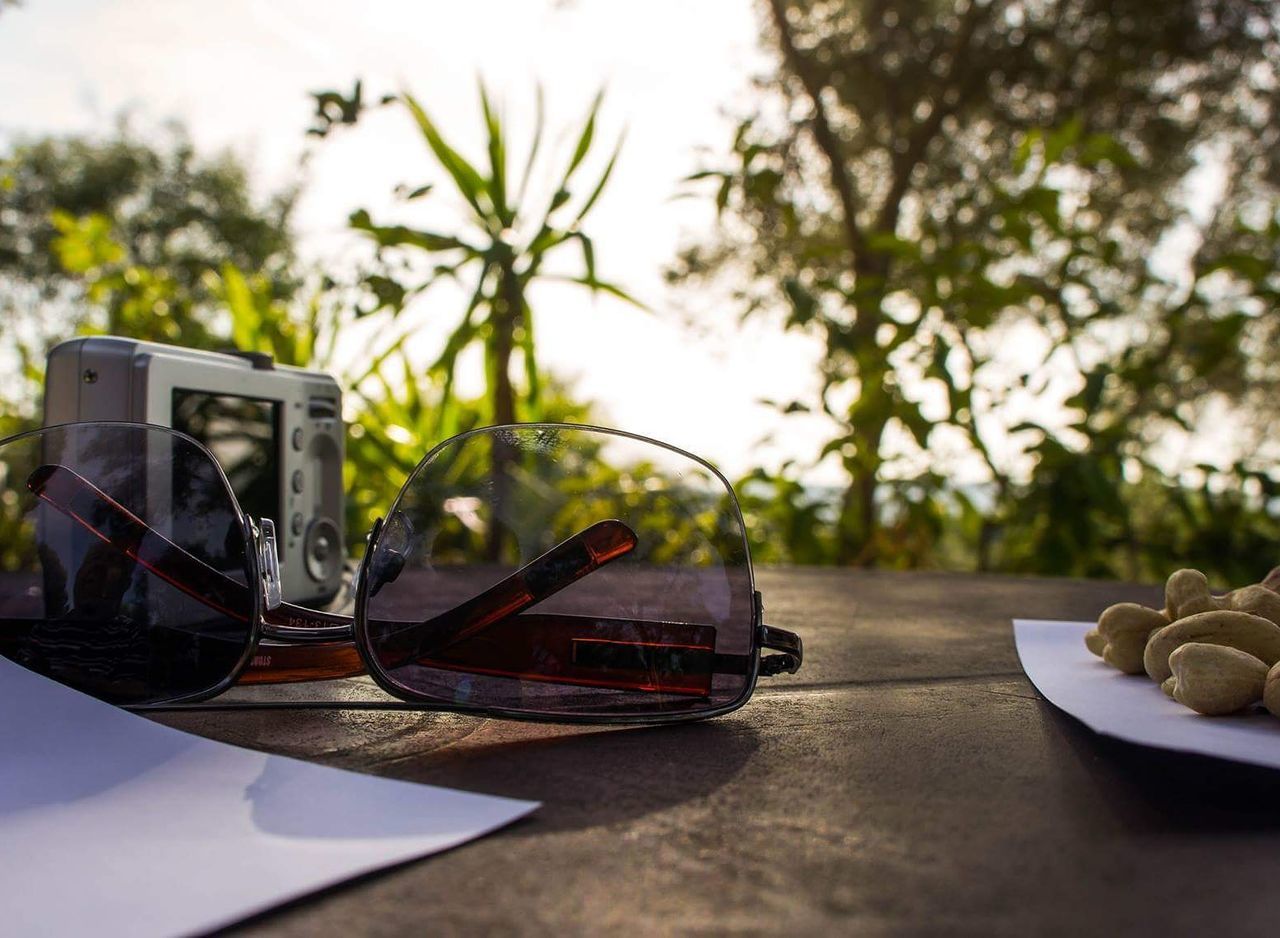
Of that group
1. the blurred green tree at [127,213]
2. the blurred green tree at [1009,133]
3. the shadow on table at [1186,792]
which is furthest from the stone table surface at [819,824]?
the blurred green tree at [127,213]

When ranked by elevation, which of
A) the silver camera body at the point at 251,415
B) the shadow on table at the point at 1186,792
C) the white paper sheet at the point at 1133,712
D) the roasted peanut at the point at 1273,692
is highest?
the silver camera body at the point at 251,415

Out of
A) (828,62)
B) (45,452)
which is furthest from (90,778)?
(828,62)

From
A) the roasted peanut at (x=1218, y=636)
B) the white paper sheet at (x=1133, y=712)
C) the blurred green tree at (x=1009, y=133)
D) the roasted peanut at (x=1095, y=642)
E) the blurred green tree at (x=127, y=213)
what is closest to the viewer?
the white paper sheet at (x=1133, y=712)

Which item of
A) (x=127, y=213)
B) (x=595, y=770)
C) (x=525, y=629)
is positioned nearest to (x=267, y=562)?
(x=525, y=629)

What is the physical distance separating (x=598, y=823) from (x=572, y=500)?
399 mm

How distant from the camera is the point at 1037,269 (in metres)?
4.51

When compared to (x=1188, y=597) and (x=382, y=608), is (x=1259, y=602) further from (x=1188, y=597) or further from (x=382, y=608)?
(x=382, y=608)

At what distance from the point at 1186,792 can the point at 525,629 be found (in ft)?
1.07

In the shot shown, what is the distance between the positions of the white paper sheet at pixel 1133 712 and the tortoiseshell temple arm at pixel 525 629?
16 centimetres

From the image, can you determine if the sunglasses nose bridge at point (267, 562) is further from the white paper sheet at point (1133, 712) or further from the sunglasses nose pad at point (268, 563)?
the white paper sheet at point (1133, 712)

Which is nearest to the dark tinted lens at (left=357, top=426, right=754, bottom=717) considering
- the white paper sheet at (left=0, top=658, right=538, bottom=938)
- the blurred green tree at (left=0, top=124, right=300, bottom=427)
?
the white paper sheet at (left=0, top=658, right=538, bottom=938)

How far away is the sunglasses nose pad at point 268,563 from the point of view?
1.90ft

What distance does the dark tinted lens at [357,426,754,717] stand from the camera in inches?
21.4

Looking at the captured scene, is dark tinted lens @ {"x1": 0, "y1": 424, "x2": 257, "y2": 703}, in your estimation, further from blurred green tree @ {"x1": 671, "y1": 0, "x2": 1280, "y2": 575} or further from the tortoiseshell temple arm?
blurred green tree @ {"x1": 671, "y1": 0, "x2": 1280, "y2": 575}
